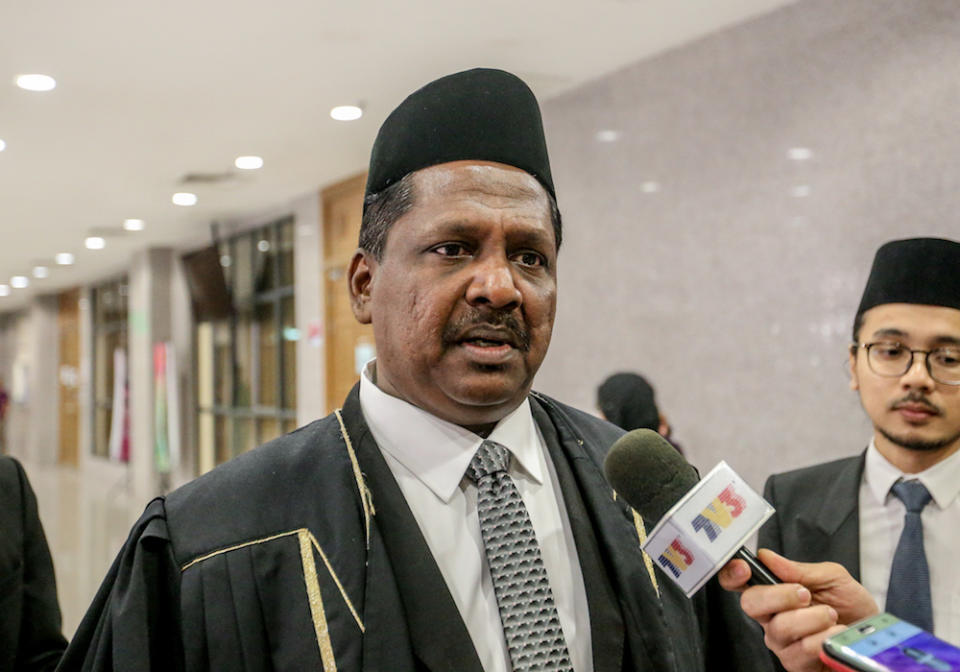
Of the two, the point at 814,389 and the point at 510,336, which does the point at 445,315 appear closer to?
the point at 510,336

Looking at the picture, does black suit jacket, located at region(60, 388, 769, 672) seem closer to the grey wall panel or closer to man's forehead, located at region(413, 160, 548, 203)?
man's forehead, located at region(413, 160, 548, 203)

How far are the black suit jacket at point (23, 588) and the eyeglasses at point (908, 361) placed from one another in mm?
1906

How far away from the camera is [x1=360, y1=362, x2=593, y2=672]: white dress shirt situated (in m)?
1.21

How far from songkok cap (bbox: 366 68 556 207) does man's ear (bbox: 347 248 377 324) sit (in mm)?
108

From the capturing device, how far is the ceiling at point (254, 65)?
4180 mm

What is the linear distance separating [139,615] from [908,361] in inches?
71.8

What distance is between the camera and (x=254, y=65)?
4914 mm

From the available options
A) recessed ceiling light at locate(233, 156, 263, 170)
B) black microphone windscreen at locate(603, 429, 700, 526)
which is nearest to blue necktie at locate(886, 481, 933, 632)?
black microphone windscreen at locate(603, 429, 700, 526)

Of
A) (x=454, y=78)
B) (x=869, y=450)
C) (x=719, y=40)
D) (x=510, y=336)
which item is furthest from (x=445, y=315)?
(x=719, y=40)

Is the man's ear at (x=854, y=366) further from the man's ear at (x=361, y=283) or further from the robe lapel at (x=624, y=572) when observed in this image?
the man's ear at (x=361, y=283)

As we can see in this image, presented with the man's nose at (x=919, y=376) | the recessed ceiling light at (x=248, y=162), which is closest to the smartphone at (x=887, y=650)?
the man's nose at (x=919, y=376)

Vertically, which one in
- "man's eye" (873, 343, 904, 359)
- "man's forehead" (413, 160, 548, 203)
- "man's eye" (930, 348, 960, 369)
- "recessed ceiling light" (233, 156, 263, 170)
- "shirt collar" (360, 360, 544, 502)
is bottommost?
"shirt collar" (360, 360, 544, 502)

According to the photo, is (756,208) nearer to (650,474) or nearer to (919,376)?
(919,376)

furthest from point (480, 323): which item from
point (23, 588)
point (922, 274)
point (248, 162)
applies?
point (248, 162)
